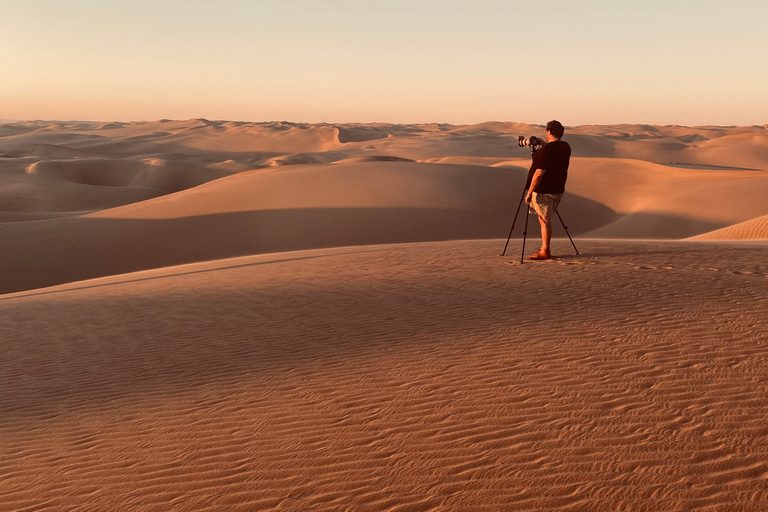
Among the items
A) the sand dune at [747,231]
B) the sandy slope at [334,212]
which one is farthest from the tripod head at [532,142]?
the sandy slope at [334,212]

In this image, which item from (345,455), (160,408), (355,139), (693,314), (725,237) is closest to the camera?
(345,455)

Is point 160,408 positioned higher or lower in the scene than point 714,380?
lower

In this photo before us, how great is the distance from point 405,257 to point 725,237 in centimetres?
1139

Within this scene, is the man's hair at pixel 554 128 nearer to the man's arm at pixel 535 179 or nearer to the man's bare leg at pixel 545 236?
the man's arm at pixel 535 179

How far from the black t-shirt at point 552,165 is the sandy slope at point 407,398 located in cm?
122

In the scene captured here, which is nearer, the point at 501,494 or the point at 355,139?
the point at 501,494

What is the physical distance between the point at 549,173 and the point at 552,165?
130mm

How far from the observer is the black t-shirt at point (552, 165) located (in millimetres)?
9211

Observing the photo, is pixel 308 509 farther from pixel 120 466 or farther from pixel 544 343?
pixel 544 343

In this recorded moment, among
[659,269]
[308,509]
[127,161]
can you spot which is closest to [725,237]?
[659,269]

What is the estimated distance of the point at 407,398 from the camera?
193 inches

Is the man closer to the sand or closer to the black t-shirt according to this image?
the black t-shirt

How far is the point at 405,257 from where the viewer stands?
11953mm

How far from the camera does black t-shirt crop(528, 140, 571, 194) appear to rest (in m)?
9.21
